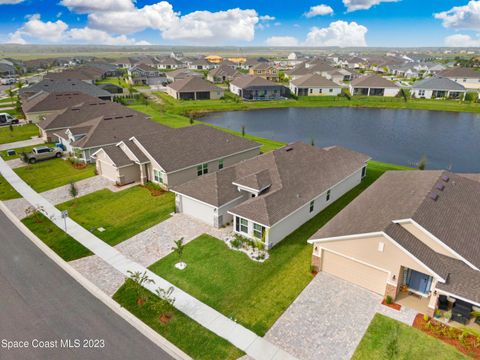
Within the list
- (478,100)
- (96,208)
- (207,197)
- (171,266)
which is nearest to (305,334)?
(171,266)

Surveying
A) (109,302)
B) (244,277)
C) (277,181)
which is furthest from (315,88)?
(109,302)

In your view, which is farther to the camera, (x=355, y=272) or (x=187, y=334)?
(x=355, y=272)

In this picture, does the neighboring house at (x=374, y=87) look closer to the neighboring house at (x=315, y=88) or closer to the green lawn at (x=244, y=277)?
the neighboring house at (x=315, y=88)

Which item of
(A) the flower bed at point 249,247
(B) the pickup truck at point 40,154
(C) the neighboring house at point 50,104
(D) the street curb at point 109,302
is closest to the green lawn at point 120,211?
(D) the street curb at point 109,302

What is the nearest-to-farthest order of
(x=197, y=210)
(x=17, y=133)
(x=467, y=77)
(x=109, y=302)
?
(x=109, y=302), (x=197, y=210), (x=17, y=133), (x=467, y=77)

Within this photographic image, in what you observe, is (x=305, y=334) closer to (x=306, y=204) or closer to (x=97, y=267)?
(x=306, y=204)

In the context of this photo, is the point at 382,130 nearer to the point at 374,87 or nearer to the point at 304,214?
the point at 374,87

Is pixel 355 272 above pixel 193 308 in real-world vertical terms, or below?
above
